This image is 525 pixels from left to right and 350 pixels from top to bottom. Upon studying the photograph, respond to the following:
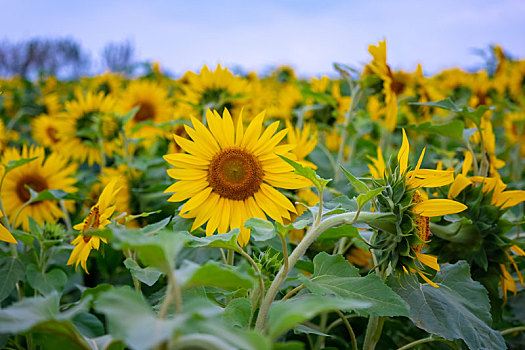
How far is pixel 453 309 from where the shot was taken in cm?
87

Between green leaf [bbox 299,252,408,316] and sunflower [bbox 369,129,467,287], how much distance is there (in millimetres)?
68

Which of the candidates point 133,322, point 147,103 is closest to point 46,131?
point 147,103

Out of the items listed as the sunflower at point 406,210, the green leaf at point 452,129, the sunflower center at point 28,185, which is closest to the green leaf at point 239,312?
the sunflower at point 406,210

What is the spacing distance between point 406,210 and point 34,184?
1.19 meters

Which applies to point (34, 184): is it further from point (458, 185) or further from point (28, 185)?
point (458, 185)

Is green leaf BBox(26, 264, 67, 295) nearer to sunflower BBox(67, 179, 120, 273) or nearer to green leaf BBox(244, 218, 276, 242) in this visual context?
sunflower BBox(67, 179, 120, 273)

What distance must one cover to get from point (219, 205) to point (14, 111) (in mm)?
2803

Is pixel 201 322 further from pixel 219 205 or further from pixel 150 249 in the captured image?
pixel 219 205

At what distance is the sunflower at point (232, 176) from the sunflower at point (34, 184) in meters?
0.67

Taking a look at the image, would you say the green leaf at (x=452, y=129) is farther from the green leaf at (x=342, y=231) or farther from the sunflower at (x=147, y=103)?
the sunflower at (x=147, y=103)

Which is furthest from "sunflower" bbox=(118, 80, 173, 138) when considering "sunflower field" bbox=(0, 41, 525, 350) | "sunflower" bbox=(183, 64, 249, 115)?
"sunflower" bbox=(183, 64, 249, 115)

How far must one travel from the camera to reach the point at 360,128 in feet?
5.97

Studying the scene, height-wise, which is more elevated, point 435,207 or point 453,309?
point 435,207

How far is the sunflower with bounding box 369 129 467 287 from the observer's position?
2.53 feet
